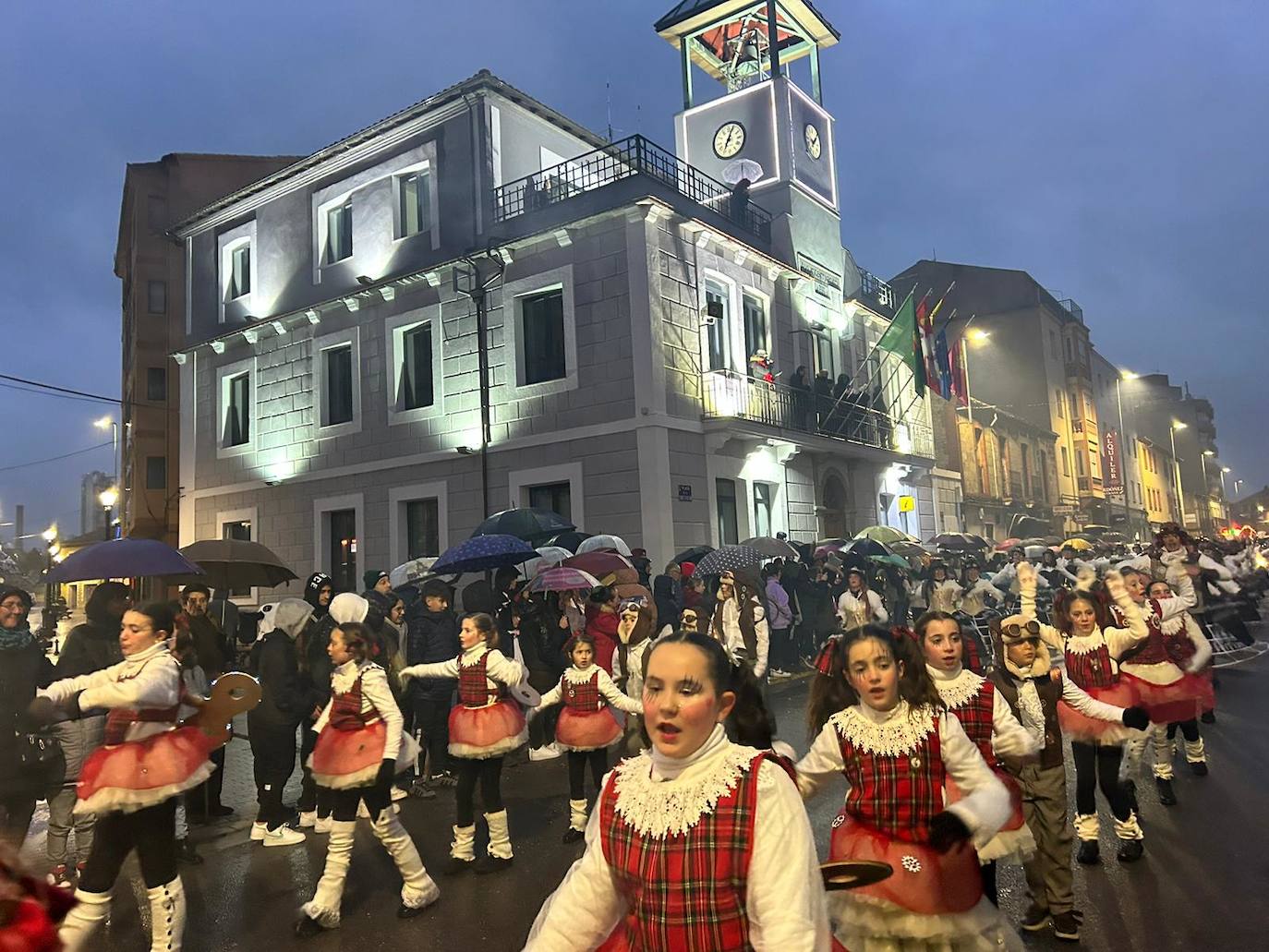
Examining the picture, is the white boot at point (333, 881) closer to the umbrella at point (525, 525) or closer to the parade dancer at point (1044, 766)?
the parade dancer at point (1044, 766)

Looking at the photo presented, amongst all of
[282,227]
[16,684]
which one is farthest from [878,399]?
[16,684]

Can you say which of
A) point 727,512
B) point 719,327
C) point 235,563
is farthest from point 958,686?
point 719,327

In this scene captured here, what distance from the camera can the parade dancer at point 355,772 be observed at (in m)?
5.16

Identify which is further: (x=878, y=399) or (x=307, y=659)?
(x=878, y=399)

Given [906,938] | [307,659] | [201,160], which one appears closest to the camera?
[906,938]

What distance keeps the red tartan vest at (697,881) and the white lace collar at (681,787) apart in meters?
0.02

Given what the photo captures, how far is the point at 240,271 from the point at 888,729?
25.4m

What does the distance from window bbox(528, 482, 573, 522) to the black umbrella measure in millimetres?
3370

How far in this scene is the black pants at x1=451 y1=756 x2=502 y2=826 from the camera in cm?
604

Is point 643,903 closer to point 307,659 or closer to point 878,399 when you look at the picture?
point 307,659

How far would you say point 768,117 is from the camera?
2202 cm

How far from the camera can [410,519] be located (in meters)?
20.1

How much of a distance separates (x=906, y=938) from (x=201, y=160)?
4218 cm

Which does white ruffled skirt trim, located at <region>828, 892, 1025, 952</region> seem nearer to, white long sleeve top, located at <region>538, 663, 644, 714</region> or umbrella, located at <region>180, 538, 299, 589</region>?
white long sleeve top, located at <region>538, 663, 644, 714</region>
